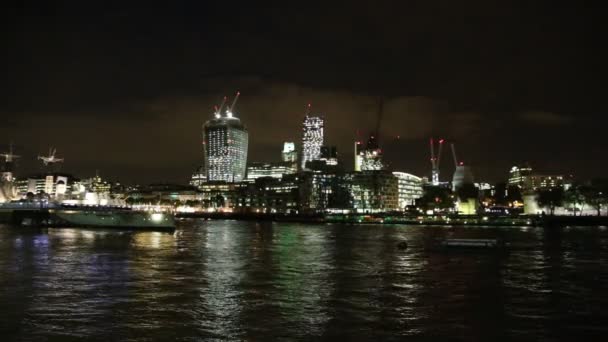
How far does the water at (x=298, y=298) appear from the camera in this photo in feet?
63.5

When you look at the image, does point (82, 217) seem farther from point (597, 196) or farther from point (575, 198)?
point (597, 196)

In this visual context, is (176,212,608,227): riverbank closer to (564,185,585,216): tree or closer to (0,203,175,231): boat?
(564,185,585,216): tree

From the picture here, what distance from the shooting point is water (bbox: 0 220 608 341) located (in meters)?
19.3

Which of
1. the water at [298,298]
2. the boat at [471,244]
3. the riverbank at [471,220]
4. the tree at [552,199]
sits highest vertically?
the tree at [552,199]

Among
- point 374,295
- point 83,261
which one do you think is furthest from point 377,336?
point 83,261

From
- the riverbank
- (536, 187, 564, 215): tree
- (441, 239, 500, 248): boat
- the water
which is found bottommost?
the water

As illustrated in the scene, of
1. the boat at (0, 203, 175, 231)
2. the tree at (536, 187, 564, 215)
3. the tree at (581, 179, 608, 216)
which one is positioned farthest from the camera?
the tree at (536, 187, 564, 215)

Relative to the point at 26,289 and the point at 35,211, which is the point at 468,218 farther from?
the point at 26,289

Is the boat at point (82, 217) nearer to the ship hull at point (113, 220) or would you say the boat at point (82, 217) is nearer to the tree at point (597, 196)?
the ship hull at point (113, 220)

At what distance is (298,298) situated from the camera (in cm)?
2566

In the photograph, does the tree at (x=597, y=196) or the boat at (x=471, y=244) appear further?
the tree at (x=597, y=196)

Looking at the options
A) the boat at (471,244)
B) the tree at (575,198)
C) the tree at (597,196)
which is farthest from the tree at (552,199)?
the boat at (471,244)

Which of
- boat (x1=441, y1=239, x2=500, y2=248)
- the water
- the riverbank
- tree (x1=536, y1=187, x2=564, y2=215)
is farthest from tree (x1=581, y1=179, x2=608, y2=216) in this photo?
the water

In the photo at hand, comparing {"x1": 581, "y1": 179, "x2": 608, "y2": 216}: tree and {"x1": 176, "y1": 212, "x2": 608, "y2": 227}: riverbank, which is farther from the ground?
{"x1": 581, "y1": 179, "x2": 608, "y2": 216}: tree
